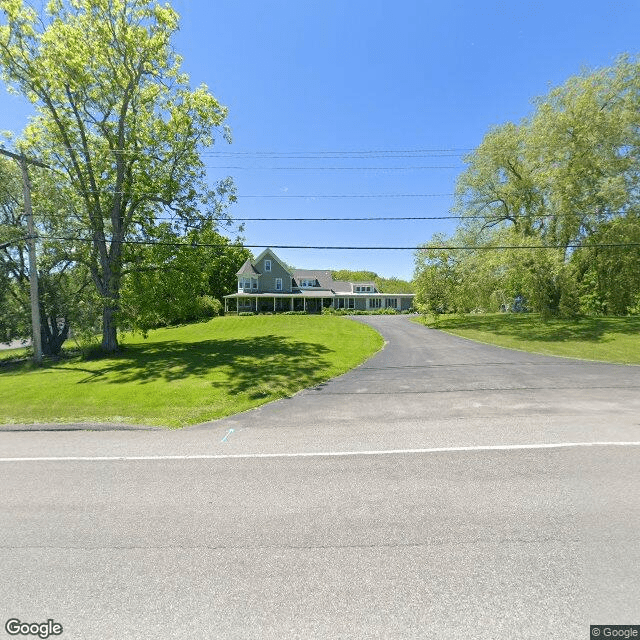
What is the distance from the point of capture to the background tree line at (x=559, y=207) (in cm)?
2062

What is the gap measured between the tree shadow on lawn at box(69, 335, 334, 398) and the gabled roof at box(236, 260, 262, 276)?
89.8 feet

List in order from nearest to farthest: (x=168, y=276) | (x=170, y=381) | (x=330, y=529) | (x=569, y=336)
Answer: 1. (x=330, y=529)
2. (x=170, y=381)
3. (x=168, y=276)
4. (x=569, y=336)

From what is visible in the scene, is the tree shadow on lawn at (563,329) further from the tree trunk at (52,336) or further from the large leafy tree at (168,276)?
the tree trunk at (52,336)

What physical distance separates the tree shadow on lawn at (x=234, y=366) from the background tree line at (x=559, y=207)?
42.7 ft

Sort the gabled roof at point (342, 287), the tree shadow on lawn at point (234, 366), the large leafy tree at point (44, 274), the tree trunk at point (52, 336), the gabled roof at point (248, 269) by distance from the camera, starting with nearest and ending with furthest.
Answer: the tree shadow on lawn at point (234, 366), the large leafy tree at point (44, 274), the tree trunk at point (52, 336), the gabled roof at point (248, 269), the gabled roof at point (342, 287)

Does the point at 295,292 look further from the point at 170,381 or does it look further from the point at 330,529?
the point at 330,529

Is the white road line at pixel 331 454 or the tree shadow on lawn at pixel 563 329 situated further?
the tree shadow on lawn at pixel 563 329

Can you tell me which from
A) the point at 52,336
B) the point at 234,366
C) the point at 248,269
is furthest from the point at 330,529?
the point at 248,269

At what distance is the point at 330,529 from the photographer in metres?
3.39

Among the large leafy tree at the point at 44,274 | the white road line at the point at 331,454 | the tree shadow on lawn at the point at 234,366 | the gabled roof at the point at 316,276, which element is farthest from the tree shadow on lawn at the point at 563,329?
the gabled roof at the point at 316,276

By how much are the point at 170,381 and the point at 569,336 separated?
69.2 ft

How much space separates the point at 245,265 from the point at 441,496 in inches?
1732

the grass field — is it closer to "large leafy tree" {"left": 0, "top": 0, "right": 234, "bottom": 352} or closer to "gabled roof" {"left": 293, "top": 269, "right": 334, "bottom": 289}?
"large leafy tree" {"left": 0, "top": 0, "right": 234, "bottom": 352}

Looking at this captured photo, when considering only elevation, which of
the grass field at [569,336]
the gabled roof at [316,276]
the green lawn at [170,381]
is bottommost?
the green lawn at [170,381]
